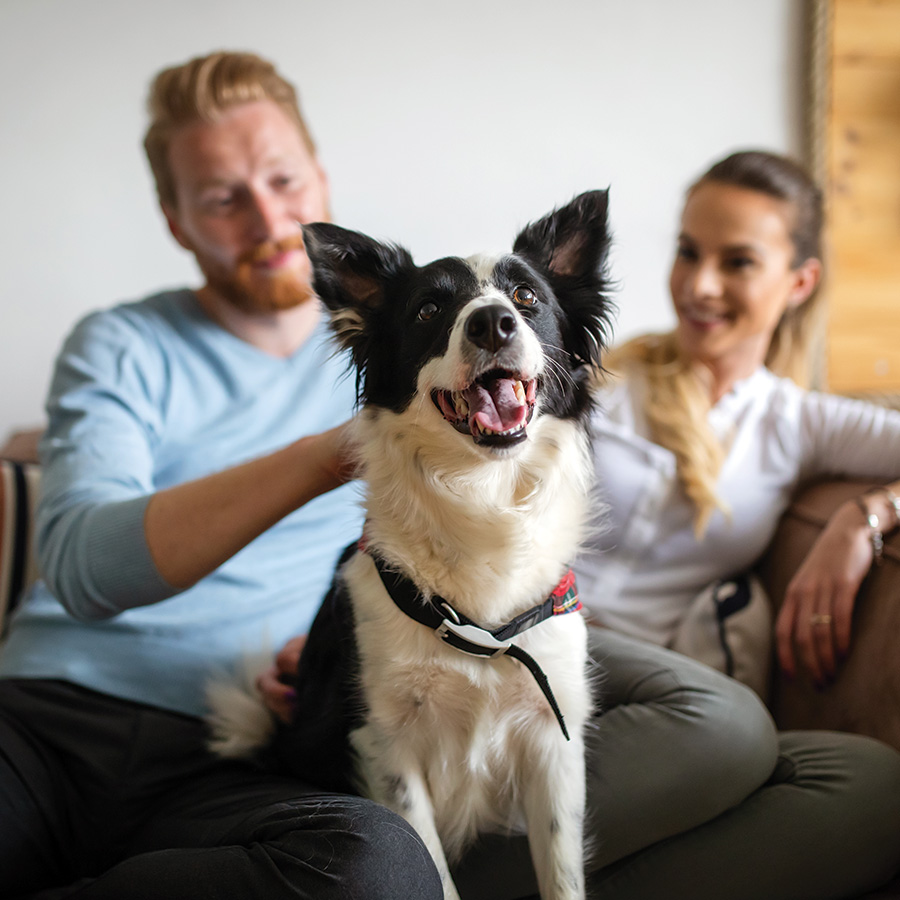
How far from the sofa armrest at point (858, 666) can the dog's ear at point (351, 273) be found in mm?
1025

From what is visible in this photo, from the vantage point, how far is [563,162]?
249cm

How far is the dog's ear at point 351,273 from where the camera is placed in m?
1.04

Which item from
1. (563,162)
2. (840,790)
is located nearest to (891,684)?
(840,790)

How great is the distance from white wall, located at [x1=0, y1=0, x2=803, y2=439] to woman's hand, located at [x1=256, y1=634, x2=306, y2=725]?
145 centimetres

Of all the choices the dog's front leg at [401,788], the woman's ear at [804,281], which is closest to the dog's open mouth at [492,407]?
the dog's front leg at [401,788]

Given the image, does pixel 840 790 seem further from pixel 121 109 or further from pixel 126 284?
pixel 121 109

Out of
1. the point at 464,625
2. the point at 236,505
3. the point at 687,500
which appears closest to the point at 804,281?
the point at 687,500

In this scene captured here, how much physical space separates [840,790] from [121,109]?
2.46 metres

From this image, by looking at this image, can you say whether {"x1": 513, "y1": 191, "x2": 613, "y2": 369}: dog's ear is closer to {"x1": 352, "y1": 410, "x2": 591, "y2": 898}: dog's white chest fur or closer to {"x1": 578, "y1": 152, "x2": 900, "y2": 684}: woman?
{"x1": 352, "y1": 410, "x2": 591, "y2": 898}: dog's white chest fur

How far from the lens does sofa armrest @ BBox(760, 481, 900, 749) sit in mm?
1296

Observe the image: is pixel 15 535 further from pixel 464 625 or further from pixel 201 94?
pixel 464 625

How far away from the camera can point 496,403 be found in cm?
97

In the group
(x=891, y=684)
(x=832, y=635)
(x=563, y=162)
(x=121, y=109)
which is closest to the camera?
(x=891, y=684)

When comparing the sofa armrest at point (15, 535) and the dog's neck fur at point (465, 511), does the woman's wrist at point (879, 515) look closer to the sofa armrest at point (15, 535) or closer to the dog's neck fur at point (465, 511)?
the dog's neck fur at point (465, 511)
